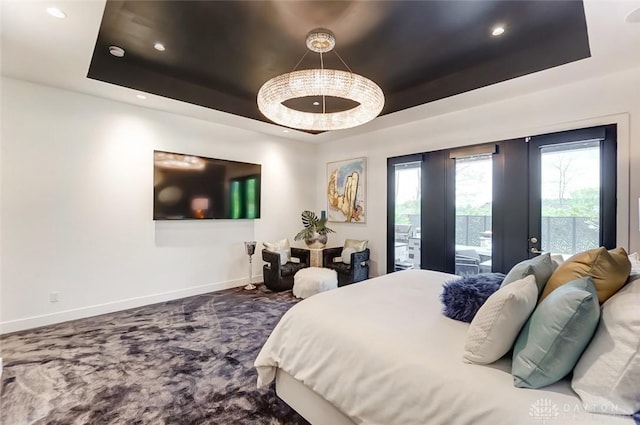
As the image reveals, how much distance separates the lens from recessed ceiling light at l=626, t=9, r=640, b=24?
2045 mm

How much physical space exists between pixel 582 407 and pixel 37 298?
15.8 feet

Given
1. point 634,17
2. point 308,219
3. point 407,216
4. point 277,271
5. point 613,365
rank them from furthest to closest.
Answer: point 308,219 < point 407,216 < point 277,271 < point 634,17 < point 613,365

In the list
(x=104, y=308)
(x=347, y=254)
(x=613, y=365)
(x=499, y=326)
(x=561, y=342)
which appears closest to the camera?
(x=613, y=365)

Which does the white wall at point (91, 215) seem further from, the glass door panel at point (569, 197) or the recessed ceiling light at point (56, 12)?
the glass door panel at point (569, 197)

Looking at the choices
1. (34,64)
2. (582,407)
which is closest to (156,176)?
(34,64)

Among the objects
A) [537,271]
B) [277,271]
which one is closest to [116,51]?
[277,271]

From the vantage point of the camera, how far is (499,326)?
125 cm

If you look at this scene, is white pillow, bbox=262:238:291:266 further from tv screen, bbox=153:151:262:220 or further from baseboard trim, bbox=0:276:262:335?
Answer: baseboard trim, bbox=0:276:262:335

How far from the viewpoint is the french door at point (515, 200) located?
316 centimetres

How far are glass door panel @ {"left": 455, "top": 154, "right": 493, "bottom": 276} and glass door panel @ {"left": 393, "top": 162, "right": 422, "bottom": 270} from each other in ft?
2.14

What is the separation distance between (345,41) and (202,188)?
10.0 ft

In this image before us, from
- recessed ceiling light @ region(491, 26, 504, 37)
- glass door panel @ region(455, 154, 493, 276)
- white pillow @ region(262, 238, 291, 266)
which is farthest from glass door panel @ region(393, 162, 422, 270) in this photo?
recessed ceiling light @ region(491, 26, 504, 37)

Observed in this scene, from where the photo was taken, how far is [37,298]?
3.35m

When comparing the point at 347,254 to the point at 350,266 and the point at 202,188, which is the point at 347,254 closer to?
the point at 350,266
